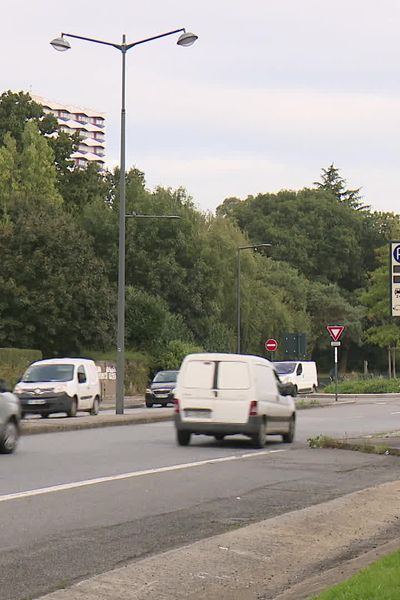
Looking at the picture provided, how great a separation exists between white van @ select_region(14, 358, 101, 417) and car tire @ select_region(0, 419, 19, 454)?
45.7 ft

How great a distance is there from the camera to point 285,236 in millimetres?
109250

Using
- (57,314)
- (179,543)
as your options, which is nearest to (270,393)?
(179,543)

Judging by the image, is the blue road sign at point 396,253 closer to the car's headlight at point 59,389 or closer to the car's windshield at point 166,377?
the car's headlight at point 59,389

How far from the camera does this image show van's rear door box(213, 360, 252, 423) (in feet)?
77.7

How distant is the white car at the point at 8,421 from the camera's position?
2100 centimetres

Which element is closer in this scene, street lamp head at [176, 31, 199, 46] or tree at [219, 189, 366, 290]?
street lamp head at [176, 31, 199, 46]

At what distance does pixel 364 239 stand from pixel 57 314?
191 feet

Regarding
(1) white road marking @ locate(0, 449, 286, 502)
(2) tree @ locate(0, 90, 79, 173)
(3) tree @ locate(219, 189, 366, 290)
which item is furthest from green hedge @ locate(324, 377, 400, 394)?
(1) white road marking @ locate(0, 449, 286, 502)

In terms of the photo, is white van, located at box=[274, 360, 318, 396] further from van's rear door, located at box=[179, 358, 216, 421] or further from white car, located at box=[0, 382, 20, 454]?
white car, located at box=[0, 382, 20, 454]

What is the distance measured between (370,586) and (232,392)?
16.4 meters

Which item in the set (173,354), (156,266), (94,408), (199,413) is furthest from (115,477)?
(156,266)

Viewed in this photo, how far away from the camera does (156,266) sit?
2916 inches

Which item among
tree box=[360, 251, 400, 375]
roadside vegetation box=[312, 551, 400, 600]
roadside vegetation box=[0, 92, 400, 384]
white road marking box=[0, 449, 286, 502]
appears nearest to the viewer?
roadside vegetation box=[312, 551, 400, 600]

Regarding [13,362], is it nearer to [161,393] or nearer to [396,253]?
[161,393]
